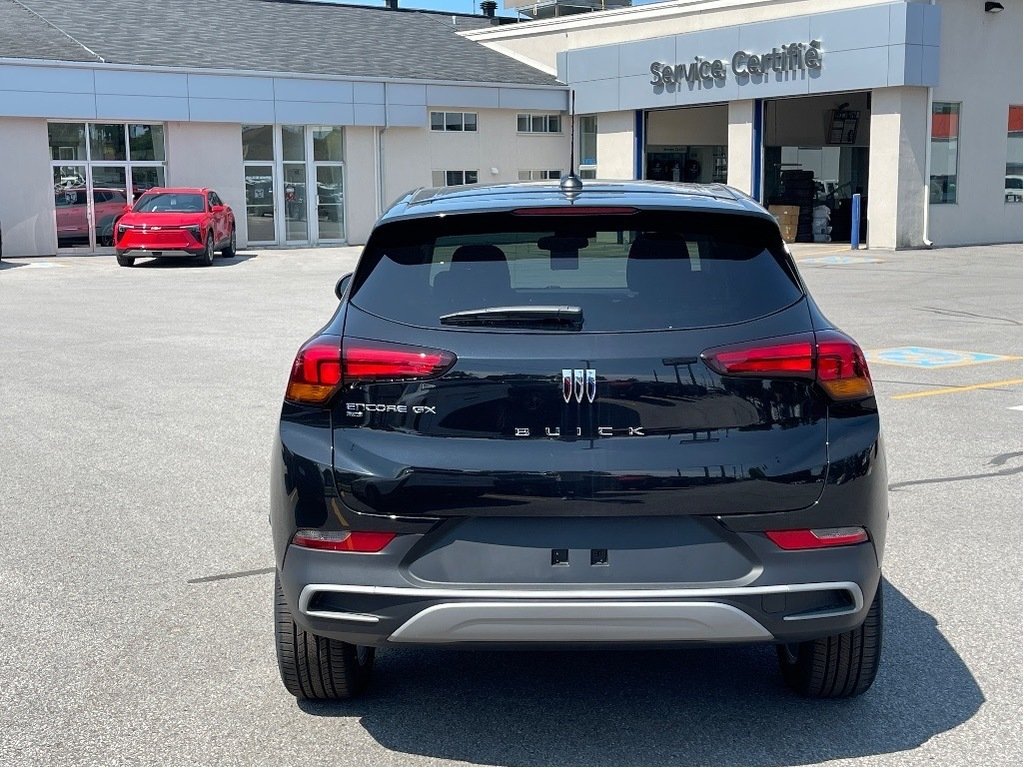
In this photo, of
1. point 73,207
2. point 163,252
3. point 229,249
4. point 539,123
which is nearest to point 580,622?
point 163,252

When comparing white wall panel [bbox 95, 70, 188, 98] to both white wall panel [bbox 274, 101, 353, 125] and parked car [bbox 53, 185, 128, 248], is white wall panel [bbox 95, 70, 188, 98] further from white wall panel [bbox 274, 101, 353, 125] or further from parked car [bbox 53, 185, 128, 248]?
white wall panel [bbox 274, 101, 353, 125]

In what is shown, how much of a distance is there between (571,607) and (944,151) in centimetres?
3169

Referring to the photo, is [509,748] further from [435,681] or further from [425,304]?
[425,304]

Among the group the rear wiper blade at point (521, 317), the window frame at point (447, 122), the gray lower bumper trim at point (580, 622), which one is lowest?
the gray lower bumper trim at point (580, 622)

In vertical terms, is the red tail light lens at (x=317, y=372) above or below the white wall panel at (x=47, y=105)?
below

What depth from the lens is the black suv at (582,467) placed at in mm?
3582

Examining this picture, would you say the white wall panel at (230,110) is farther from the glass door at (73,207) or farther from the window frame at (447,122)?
the window frame at (447,122)

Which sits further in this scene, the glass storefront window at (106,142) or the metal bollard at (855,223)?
the glass storefront window at (106,142)

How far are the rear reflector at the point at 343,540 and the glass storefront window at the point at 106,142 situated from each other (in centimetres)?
3147

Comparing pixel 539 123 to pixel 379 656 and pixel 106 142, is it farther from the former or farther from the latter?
pixel 379 656

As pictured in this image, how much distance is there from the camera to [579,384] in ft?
12.0

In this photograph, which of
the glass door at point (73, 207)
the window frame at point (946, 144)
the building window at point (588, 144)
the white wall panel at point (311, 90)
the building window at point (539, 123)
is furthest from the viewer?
the building window at point (539, 123)

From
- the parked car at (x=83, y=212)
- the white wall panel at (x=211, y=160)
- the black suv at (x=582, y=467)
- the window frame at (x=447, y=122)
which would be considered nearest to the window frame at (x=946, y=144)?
the window frame at (x=447, y=122)

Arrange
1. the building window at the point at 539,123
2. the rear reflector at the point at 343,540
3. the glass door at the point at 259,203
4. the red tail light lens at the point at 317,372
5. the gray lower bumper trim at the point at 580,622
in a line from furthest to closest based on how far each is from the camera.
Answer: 1. the building window at the point at 539,123
2. the glass door at the point at 259,203
3. the red tail light lens at the point at 317,372
4. the rear reflector at the point at 343,540
5. the gray lower bumper trim at the point at 580,622
